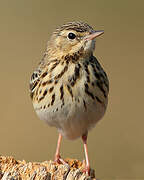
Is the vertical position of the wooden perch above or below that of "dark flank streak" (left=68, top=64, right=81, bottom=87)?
below

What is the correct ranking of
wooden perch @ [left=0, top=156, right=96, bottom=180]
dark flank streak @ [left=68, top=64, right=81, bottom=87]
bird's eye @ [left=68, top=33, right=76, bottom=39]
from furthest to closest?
bird's eye @ [left=68, top=33, right=76, bottom=39], dark flank streak @ [left=68, top=64, right=81, bottom=87], wooden perch @ [left=0, top=156, right=96, bottom=180]

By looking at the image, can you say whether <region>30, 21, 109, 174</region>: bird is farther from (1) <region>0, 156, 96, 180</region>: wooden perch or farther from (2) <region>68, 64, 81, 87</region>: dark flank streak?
(1) <region>0, 156, 96, 180</region>: wooden perch

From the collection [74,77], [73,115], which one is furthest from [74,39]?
[73,115]

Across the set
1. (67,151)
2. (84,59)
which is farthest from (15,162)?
(67,151)

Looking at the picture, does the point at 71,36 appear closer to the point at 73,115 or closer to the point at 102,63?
the point at 73,115

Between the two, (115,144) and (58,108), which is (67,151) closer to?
(115,144)

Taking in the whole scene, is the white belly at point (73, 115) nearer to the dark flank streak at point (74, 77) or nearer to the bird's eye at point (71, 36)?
the dark flank streak at point (74, 77)

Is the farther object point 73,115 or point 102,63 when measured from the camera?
point 102,63

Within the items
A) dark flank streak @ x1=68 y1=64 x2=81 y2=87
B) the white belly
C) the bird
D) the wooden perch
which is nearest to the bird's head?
the bird
